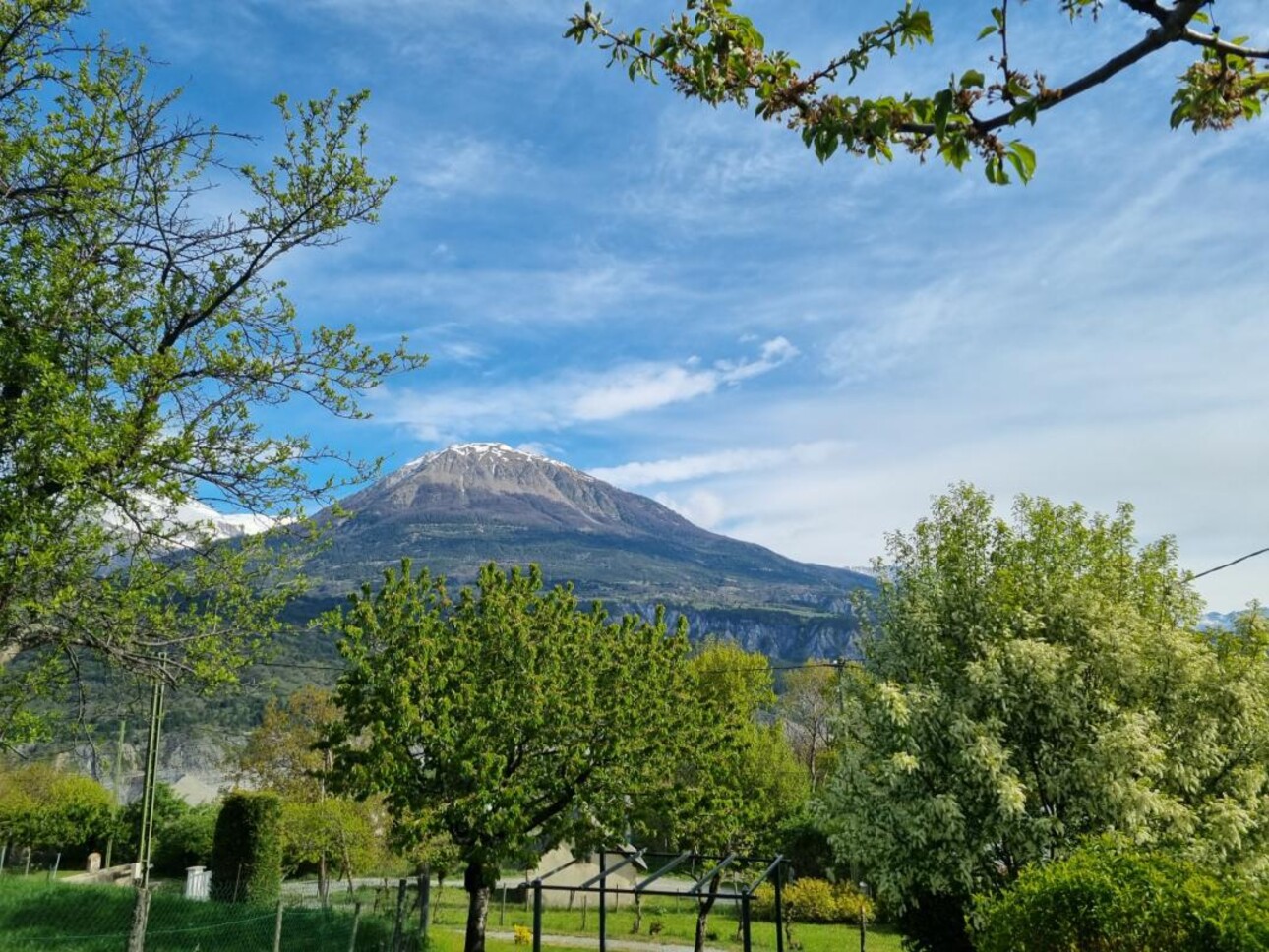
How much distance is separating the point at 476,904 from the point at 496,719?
17.4 ft

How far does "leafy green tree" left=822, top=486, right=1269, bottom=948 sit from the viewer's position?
15.5m

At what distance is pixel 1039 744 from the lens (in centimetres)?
1684

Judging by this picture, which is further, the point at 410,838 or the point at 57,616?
the point at 410,838

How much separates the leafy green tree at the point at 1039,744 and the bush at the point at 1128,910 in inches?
225

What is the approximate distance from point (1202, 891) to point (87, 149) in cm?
1370

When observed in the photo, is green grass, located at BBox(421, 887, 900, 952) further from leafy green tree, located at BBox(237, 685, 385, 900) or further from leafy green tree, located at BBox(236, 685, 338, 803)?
leafy green tree, located at BBox(236, 685, 338, 803)

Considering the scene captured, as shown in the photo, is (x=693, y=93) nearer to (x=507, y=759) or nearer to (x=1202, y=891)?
(x=1202, y=891)

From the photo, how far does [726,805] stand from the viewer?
76.6ft

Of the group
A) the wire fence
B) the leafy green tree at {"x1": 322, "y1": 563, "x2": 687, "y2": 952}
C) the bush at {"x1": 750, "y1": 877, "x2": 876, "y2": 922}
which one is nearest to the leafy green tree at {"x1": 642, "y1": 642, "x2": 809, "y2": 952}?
the leafy green tree at {"x1": 322, "y1": 563, "x2": 687, "y2": 952}

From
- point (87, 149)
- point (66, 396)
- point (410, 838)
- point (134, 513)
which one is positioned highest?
point (87, 149)

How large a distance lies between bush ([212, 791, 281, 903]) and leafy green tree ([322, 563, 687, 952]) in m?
8.74

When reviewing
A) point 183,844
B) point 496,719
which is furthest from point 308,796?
point 496,719

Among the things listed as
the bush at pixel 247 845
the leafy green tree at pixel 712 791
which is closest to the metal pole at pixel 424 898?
the leafy green tree at pixel 712 791

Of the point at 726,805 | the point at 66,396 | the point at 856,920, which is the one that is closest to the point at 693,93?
the point at 66,396
